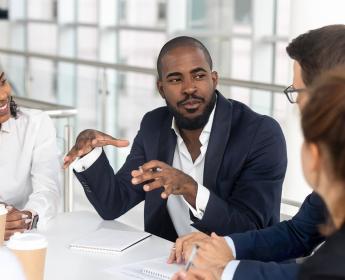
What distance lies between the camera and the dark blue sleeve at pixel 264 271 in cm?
145

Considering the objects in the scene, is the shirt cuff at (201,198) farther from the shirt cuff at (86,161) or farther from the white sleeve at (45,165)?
the white sleeve at (45,165)

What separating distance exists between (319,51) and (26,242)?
28.3 inches

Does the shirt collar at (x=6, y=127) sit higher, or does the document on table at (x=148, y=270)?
the shirt collar at (x=6, y=127)

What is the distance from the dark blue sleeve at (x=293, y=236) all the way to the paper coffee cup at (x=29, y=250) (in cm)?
57

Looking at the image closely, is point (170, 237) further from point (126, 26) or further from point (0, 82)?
point (126, 26)

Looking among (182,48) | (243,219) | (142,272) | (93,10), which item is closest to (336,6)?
(182,48)

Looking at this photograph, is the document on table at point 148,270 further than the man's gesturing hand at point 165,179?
No

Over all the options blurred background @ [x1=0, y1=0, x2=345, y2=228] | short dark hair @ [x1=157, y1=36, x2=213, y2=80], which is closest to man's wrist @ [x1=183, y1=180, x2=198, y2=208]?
short dark hair @ [x1=157, y1=36, x2=213, y2=80]

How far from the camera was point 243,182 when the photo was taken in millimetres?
2104

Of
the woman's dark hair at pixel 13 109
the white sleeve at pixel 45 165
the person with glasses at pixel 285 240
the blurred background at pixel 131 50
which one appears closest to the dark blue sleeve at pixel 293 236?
the person with glasses at pixel 285 240

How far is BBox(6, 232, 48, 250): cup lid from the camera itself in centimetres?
139

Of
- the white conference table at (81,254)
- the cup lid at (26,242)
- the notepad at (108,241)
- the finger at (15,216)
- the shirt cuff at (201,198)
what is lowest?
the white conference table at (81,254)

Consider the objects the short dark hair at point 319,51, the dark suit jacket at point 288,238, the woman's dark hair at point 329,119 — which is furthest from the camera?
the dark suit jacket at point 288,238

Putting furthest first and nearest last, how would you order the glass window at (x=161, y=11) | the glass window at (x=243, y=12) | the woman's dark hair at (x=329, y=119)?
the glass window at (x=161, y=11) < the glass window at (x=243, y=12) < the woman's dark hair at (x=329, y=119)
